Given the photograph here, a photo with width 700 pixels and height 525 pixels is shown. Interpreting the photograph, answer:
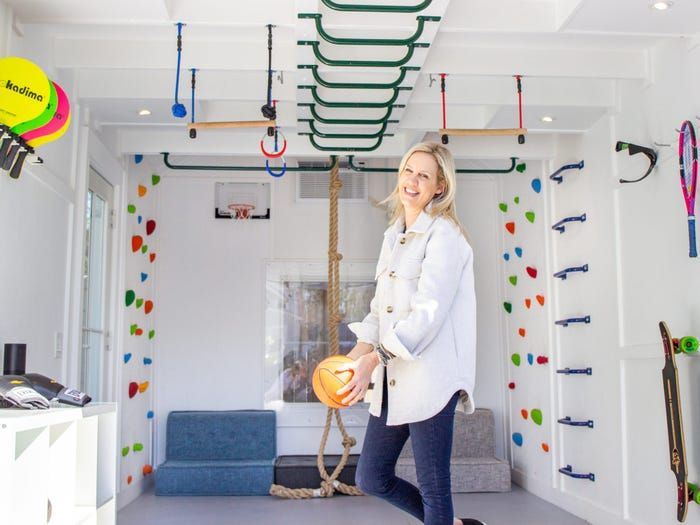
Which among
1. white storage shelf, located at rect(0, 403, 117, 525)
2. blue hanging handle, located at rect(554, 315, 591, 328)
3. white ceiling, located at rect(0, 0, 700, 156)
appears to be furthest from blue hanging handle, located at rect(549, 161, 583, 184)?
white storage shelf, located at rect(0, 403, 117, 525)

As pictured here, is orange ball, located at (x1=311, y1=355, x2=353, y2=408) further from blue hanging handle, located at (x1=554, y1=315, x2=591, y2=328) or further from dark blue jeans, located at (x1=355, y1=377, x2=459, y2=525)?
blue hanging handle, located at (x1=554, y1=315, x2=591, y2=328)

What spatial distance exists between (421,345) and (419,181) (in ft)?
2.01

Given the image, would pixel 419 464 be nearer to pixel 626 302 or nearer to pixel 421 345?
pixel 421 345

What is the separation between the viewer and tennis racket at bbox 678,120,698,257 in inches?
149

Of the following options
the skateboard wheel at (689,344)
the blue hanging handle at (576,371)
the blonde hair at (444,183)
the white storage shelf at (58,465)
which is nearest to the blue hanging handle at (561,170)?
the blue hanging handle at (576,371)

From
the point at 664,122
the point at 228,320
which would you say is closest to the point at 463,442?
the point at 228,320

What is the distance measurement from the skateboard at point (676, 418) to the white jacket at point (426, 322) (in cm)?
165

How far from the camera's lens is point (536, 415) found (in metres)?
6.18

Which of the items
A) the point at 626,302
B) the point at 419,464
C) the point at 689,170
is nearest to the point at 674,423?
the point at 626,302

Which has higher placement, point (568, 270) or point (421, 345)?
point (568, 270)

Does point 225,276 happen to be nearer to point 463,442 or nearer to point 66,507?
point 463,442

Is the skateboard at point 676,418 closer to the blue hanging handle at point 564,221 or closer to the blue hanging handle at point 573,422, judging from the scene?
the blue hanging handle at point 573,422

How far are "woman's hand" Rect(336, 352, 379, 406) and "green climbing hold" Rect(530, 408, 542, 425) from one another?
3.85m

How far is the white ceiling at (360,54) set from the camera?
12.4 feet
